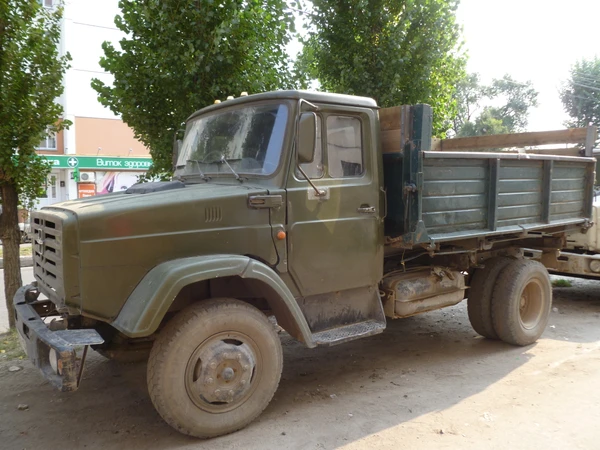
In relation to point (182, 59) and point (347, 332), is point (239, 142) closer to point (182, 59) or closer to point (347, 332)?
point (347, 332)

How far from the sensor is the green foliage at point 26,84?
5406 millimetres

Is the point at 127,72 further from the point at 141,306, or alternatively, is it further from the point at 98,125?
the point at 98,125

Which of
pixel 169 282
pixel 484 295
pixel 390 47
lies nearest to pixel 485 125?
pixel 390 47

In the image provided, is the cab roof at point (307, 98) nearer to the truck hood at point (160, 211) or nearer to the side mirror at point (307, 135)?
the side mirror at point (307, 135)

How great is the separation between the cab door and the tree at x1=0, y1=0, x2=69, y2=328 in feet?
11.7

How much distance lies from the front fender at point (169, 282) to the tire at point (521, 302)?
9.18 feet

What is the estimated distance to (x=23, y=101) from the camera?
5.61 m

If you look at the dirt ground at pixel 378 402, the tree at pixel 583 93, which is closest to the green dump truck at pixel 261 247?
the dirt ground at pixel 378 402

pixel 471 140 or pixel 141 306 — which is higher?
pixel 471 140

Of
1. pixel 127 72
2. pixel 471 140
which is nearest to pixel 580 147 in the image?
pixel 471 140

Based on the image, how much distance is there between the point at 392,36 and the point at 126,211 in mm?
5794

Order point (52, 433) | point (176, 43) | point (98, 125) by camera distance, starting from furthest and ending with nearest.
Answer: point (98, 125)
point (176, 43)
point (52, 433)

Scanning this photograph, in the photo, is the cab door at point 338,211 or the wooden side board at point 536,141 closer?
the cab door at point 338,211

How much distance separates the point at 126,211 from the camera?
10.6 feet
